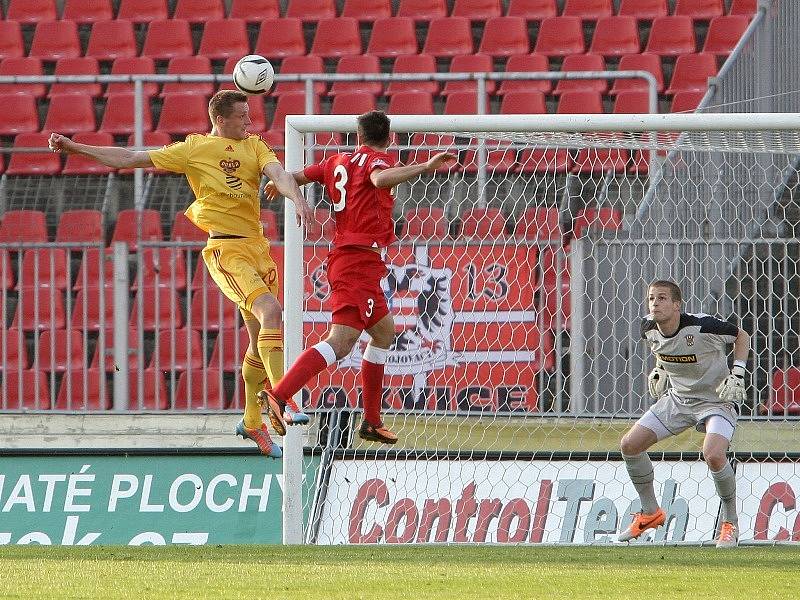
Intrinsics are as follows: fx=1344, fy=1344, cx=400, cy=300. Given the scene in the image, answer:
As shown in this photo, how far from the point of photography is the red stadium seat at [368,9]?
41.5 ft

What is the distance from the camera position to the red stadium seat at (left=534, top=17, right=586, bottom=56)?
12.0 meters

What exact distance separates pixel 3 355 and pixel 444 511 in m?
3.11

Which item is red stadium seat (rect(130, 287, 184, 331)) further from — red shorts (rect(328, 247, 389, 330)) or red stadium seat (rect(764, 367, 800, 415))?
red stadium seat (rect(764, 367, 800, 415))

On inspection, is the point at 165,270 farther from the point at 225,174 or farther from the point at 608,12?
the point at 608,12

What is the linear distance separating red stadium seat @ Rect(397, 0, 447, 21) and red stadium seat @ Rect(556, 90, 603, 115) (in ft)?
6.24

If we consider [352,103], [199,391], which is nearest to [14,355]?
[199,391]

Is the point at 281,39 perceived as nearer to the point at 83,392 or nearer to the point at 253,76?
the point at 83,392

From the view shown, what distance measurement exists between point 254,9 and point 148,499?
22.1 ft

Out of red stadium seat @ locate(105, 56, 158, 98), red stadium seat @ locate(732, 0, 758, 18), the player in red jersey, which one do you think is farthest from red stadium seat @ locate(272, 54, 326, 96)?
the player in red jersey

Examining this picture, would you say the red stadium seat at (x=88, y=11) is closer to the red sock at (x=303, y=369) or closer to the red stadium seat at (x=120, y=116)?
the red stadium seat at (x=120, y=116)

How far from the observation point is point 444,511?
7188mm

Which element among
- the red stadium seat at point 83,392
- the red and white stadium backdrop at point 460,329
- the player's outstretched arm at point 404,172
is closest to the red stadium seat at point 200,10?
the red stadium seat at point 83,392

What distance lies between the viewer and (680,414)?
21.8 feet

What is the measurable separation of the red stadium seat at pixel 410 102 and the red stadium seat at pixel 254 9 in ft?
6.73
